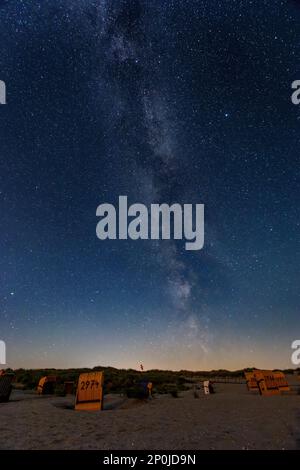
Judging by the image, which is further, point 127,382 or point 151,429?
point 127,382

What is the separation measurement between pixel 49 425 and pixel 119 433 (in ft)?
7.22

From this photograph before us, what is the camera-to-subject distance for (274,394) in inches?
771

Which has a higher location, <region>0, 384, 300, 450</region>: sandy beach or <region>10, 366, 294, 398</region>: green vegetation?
<region>0, 384, 300, 450</region>: sandy beach

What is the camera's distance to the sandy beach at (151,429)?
7638 millimetres

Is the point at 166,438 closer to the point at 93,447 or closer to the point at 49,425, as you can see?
the point at 93,447

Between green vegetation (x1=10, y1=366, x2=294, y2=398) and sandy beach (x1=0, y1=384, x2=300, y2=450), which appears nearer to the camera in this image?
sandy beach (x1=0, y1=384, x2=300, y2=450)

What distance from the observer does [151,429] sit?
9.57 metres

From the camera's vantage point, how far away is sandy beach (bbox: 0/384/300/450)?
7638 mm

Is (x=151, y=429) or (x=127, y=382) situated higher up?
(x=151, y=429)
